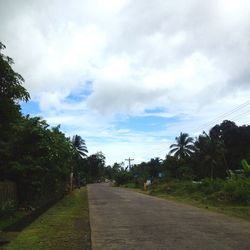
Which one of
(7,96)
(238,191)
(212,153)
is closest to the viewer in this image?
(7,96)

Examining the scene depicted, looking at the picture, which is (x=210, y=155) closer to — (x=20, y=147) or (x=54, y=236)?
(x=20, y=147)

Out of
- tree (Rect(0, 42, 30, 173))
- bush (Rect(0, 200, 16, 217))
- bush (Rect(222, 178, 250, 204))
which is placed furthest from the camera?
bush (Rect(222, 178, 250, 204))

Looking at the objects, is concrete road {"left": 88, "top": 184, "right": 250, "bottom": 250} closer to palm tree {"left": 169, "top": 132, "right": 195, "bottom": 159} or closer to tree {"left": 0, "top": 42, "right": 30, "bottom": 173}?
tree {"left": 0, "top": 42, "right": 30, "bottom": 173}

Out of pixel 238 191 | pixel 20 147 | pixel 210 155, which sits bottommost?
pixel 238 191

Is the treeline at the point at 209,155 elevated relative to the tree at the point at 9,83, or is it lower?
elevated

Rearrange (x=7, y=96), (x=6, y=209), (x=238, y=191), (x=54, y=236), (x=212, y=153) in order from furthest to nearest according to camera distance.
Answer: (x=212, y=153) < (x=238, y=191) < (x=7, y=96) < (x=6, y=209) < (x=54, y=236)

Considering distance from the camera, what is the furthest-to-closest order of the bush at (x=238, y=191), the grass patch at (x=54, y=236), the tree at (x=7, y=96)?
the bush at (x=238, y=191)
the tree at (x=7, y=96)
the grass patch at (x=54, y=236)

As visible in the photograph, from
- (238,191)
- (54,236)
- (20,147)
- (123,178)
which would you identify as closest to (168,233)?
(54,236)

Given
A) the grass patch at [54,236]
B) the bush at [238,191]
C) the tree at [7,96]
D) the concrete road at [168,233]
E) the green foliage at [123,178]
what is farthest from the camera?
the green foliage at [123,178]

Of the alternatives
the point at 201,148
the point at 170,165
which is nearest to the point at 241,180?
the point at 201,148

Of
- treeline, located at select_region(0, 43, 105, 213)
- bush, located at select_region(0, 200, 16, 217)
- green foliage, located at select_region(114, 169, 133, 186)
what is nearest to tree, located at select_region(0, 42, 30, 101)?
treeline, located at select_region(0, 43, 105, 213)

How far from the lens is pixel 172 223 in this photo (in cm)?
1412

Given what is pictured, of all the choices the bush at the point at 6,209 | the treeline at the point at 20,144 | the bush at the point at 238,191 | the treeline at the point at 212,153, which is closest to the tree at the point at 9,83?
the treeline at the point at 20,144

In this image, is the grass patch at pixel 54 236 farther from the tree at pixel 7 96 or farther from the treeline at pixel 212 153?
the treeline at pixel 212 153
